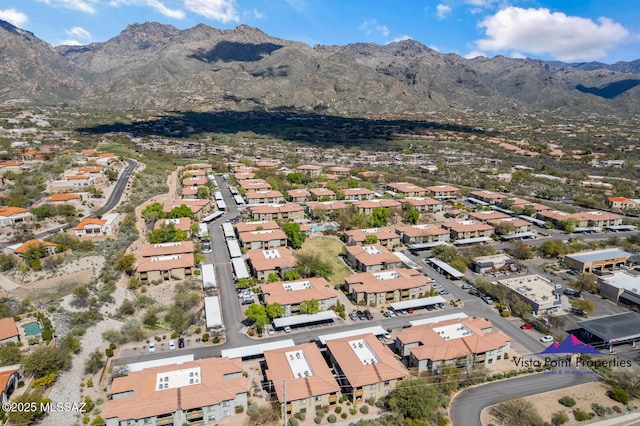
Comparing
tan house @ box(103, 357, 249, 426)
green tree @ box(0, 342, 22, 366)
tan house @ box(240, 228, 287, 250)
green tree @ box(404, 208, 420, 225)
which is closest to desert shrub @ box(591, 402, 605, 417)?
tan house @ box(103, 357, 249, 426)

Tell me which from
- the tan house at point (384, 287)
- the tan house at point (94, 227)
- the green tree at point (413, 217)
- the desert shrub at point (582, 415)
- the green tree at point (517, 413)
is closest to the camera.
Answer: the green tree at point (517, 413)

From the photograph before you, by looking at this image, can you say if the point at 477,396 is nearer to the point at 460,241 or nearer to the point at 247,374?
the point at 247,374

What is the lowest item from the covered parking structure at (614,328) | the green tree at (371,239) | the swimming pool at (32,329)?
the covered parking structure at (614,328)

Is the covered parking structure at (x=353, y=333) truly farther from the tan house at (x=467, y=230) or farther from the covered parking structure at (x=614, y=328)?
the tan house at (x=467, y=230)

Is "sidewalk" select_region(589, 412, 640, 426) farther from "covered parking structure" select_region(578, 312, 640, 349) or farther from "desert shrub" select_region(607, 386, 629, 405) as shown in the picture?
"covered parking structure" select_region(578, 312, 640, 349)

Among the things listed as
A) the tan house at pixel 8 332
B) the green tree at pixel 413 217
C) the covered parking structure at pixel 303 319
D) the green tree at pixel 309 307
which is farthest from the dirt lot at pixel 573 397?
the green tree at pixel 413 217

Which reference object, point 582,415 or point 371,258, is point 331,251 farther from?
point 582,415

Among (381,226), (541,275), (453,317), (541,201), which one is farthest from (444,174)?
(453,317)

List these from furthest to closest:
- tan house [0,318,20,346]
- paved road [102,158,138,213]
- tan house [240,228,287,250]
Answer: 1. paved road [102,158,138,213]
2. tan house [240,228,287,250]
3. tan house [0,318,20,346]
